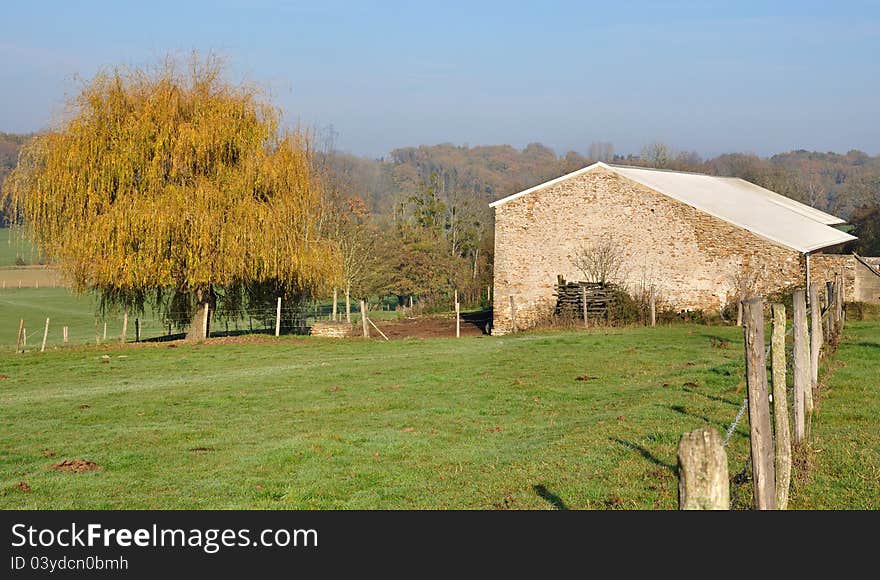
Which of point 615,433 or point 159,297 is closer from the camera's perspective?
point 615,433

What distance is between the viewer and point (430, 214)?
87875mm

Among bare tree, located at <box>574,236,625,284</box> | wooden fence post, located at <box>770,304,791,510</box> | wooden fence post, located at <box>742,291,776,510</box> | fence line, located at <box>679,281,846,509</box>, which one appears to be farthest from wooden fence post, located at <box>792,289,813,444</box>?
bare tree, located at <box>574,236,625,284</box>

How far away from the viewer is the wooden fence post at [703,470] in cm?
475

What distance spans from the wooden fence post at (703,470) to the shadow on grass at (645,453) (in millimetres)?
4595

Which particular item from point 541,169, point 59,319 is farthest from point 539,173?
point 59,319

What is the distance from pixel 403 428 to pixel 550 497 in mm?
5258

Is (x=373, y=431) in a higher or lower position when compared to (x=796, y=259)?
lower

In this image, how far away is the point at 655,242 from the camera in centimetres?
3781

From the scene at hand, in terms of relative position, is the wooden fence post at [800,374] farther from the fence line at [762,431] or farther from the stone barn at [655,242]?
the stone barn at [655,242]

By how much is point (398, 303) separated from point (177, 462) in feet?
234

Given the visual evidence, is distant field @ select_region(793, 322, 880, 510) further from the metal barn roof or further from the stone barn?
the metal barn roof

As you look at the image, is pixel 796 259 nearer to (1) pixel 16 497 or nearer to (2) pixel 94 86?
(2) pixel 94 86

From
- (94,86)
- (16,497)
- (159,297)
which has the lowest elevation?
(16,497)

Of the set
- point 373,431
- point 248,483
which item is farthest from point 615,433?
point 248,483
